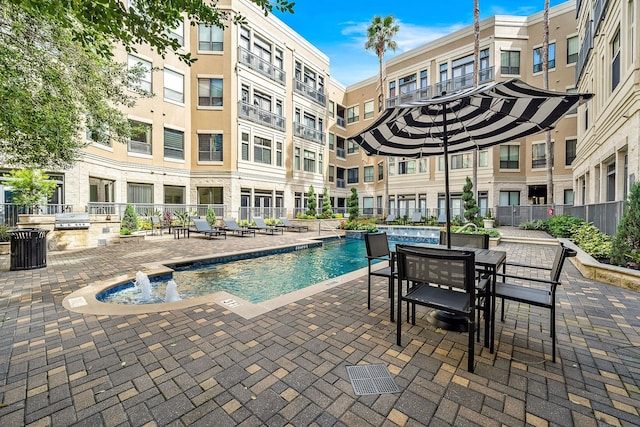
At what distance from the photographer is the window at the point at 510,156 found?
2080 cm

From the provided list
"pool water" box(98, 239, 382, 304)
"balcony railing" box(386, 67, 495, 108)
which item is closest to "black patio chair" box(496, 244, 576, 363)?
"pool water" box(98, 239, 382, 304)

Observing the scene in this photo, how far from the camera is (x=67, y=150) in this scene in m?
6.55

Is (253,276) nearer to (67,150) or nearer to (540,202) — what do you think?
(67,150)

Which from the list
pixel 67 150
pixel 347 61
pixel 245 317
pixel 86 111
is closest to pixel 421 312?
pixel 245 317

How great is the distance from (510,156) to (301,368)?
24219 mm

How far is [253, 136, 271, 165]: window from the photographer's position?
19.9 meters

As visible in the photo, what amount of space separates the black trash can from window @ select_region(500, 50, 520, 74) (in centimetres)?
2701

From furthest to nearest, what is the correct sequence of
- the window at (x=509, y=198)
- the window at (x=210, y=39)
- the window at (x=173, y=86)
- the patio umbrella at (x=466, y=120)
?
the window at (x=509, y=198) < the window at (x=210, y=39) < the window at (x=173, y=86) < the patio umbrella at (x=466, y=120)

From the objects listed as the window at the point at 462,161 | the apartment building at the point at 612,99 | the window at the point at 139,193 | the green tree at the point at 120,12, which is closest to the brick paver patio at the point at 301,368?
the green tree at the point at 120,12

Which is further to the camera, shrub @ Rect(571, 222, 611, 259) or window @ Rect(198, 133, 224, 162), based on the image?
window @ Rect(198, 133, 224, 162)

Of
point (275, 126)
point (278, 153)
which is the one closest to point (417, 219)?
point (278, 153)

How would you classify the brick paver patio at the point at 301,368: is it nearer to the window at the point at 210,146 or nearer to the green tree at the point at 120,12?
the green tree at the point at 120,12

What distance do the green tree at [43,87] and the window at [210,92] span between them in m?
11.4

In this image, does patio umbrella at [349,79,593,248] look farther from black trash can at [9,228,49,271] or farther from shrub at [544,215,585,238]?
shrub at [544,215,585,238]
